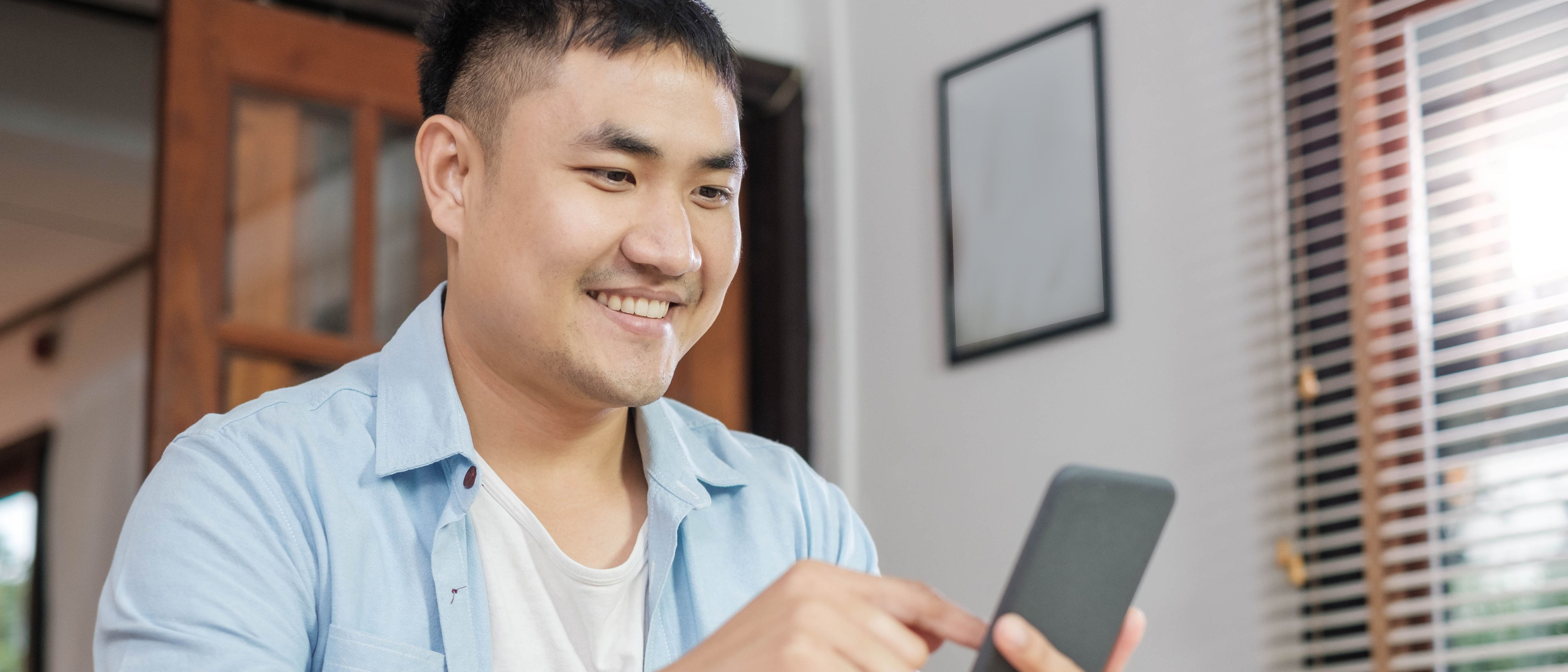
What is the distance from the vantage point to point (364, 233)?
2564mm

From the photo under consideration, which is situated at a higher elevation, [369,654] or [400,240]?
[400,240]

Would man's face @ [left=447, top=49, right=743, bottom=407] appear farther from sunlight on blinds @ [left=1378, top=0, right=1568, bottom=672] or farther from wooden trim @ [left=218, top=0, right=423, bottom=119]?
wooden trim @ [left=218, top=0, right=423, bottom=119]

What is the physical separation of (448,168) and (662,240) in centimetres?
24

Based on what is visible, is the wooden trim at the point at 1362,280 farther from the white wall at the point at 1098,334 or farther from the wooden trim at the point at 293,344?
the wooden trim at the point at 293,344

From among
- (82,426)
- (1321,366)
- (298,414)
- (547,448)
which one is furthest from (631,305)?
(82,426)

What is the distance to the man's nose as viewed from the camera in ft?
3.90

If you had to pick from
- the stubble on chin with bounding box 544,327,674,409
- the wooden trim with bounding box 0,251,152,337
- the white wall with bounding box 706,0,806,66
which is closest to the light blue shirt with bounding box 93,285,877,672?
the stubble on chin with bounding box 544,327,674,409

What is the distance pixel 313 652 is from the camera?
1.09 m

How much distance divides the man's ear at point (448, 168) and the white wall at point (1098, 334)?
4.57 ft

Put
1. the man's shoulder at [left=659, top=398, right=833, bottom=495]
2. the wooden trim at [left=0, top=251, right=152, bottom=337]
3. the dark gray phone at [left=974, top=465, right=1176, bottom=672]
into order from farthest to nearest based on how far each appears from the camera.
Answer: the wooden trim at [left=0, top=251, right=152, bottom=337]
the man's shoulder at [left=659, top=398, right=833, bottom=495]
the dark gray phone at [left=974, top=465, right=1176, bottom=672]

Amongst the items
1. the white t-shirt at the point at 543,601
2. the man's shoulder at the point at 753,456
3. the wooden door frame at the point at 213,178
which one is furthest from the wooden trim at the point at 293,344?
the white t-shirt at the point at 543,601

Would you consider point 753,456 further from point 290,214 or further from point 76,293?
point 76,293

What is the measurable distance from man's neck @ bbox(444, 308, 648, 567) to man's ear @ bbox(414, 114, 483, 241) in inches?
4.1

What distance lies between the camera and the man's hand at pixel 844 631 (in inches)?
33.1
